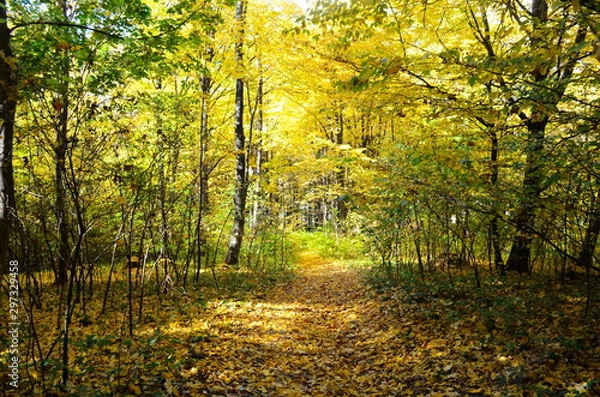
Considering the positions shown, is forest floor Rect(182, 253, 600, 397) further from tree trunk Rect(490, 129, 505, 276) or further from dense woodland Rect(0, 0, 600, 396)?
tree trunk Rect(490, 129, 505, 276)

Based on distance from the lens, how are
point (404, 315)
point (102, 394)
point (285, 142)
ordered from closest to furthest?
point (102, 394) < point (404, 315) < point (285, 142)

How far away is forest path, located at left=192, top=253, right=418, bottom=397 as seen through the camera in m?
4.36

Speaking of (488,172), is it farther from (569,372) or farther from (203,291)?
(203,291)

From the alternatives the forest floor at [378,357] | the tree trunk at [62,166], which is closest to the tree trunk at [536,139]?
the forest floor at [378,357]

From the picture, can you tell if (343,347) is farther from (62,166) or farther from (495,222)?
(62,166)

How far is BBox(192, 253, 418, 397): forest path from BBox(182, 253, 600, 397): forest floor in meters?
0.01

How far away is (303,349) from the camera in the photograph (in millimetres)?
5680

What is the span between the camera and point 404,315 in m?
6.54

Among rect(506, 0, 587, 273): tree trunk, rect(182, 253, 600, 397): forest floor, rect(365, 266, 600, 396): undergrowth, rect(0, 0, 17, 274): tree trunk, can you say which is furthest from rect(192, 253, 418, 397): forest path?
rect(0, 0, 17, 274): tree trunk

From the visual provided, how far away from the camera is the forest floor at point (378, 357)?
3863mm

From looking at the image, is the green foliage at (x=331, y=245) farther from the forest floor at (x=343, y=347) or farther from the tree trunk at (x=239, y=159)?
the forest floor at (x=343, y=347)

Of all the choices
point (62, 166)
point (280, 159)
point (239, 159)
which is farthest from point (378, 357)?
point (280, 159)

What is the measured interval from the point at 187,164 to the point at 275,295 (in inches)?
177

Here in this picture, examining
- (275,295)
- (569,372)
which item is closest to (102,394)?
(569,372)
